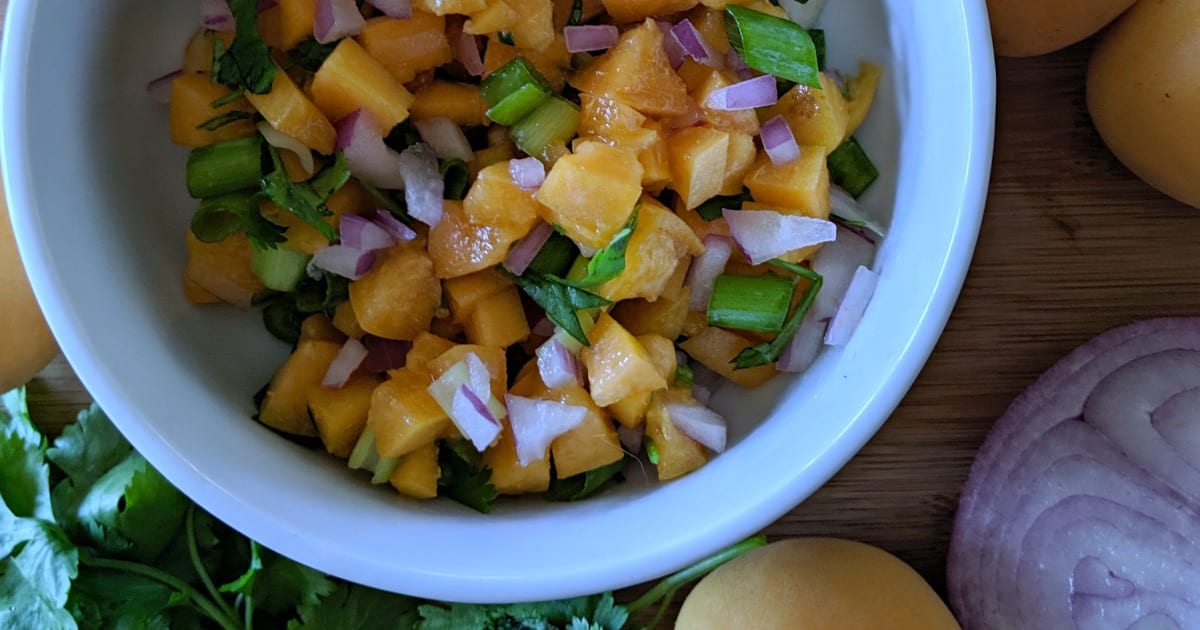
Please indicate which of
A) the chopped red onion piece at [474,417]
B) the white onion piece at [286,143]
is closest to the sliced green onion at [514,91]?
the white onion piece at [286,143]

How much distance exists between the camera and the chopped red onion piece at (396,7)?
113 centimetres

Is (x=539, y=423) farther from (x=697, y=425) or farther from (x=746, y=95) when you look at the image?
(x=746, y=95)

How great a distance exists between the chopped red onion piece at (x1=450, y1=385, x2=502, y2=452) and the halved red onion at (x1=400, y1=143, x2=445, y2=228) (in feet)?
0.68

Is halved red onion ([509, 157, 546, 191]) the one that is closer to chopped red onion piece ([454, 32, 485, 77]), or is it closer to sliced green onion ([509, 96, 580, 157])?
sliced green onion ([509, 96, 580, 157])

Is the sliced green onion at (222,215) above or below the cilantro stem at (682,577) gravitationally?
above

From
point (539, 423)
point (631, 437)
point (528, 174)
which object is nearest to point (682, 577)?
point (631, 437)

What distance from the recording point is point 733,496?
108cm

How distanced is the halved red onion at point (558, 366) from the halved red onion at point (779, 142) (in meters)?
0.33

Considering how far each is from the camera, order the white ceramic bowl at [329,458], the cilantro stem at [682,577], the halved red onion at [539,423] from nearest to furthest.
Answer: the white ceramic bowl at [329,458] < the halved red onion at [539,423] < the cilantro stem at [682,577]

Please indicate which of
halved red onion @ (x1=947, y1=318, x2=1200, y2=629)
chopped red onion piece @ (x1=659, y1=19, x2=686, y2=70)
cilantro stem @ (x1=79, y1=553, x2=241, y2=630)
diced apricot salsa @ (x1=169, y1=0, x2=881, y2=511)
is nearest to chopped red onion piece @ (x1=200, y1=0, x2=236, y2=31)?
diced apricot salsa @ (x1=169, y1=0, x2=881, y2=511)

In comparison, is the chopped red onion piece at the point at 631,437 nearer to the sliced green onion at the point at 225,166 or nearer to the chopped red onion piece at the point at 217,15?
the sliced green onion at the point at 225,166

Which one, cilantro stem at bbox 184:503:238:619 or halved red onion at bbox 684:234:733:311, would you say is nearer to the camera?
halved red onion at bbox 684:234:733:311

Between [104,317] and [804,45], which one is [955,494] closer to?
[804,45]

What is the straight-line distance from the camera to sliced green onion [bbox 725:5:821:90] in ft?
3.73
